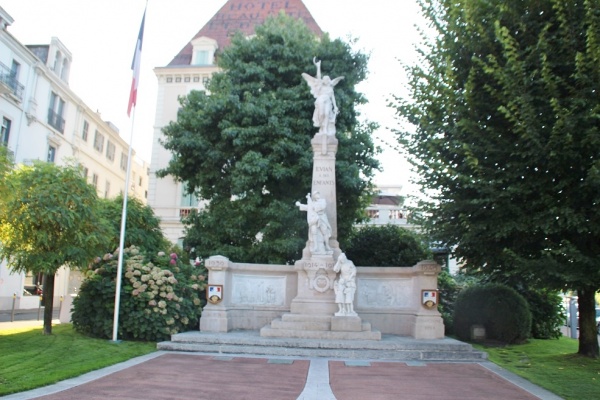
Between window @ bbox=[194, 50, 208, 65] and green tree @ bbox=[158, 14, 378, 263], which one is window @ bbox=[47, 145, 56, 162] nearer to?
window @ bbox=[194, 50, 208, 65]

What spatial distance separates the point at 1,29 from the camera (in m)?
24.5

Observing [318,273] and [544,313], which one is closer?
[318,273]

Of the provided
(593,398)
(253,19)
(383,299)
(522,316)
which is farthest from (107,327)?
(253,19)

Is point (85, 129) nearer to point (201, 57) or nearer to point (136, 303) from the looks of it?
point (201, 57)

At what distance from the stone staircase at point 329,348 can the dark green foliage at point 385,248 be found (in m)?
6.66

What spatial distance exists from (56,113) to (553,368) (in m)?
31.0

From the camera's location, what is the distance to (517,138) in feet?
35.7

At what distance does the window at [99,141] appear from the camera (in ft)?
124

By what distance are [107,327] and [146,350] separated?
1.77m

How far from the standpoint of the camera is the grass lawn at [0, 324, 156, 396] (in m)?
7.57

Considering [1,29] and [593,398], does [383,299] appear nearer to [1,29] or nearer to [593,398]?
[593,398]

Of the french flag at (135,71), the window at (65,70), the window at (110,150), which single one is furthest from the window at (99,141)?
the french flag at (135,71)

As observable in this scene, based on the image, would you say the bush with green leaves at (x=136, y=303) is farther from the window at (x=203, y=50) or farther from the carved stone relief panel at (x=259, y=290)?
the window at (x=203, y=50)

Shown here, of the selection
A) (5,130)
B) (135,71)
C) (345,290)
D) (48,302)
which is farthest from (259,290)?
(5,130)
